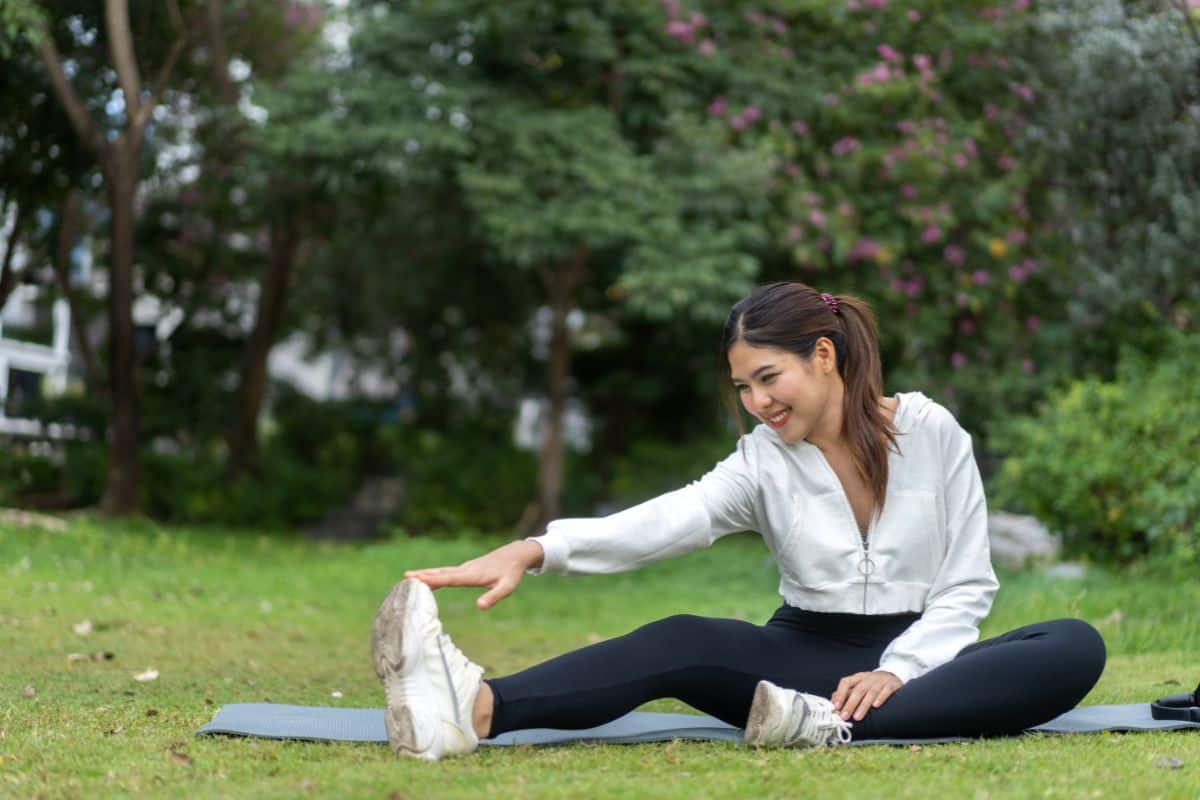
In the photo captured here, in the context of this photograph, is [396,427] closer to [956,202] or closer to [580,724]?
[956,202]

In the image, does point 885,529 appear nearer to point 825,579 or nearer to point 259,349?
point 825,579

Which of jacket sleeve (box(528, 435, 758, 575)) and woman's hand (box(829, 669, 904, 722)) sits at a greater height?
jacket sleeve (box(528, 435, 758, 575))

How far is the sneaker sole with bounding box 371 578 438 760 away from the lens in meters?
2.78

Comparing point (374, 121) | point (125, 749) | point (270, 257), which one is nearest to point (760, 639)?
point (125, 749)

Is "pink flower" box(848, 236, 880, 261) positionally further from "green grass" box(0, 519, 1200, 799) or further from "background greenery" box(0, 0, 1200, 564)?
"green grass" box(0, 519, 1200, 799)

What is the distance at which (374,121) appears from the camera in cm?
999

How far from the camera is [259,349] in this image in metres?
13.0

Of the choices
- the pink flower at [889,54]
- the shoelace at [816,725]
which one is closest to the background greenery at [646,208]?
the pink flower at [889,54]

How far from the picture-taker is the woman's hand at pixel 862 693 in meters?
3.14

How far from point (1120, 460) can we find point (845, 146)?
397 cm

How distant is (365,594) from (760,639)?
16.7 feet

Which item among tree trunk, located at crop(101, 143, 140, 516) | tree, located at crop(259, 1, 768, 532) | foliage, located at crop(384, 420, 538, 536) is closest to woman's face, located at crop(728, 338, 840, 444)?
tree, located at crop(259, 1, 768, 532)

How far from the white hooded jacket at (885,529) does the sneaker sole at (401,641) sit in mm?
559

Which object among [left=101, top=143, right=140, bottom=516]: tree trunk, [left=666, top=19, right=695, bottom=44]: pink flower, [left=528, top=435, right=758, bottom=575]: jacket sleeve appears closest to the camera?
[left=528, top=435, right=758, bottom=575]: jacket sleeve
